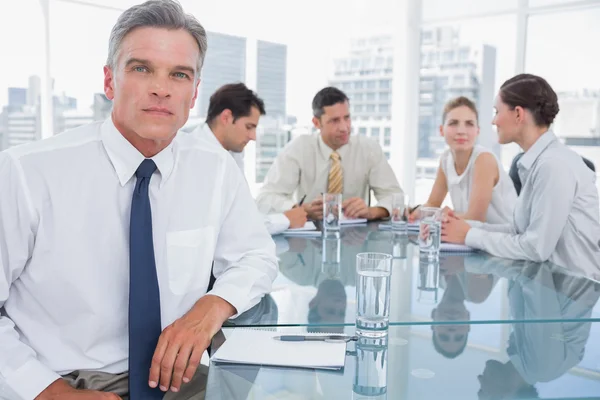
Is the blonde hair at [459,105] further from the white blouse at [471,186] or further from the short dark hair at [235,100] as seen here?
the short dark hair at [235,100]

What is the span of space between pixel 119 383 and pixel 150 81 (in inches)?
26.7

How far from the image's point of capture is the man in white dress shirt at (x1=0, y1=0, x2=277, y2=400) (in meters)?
1.15

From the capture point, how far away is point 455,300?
58.6 inches

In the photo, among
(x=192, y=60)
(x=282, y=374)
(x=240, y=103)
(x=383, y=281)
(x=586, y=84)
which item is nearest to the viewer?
(x=282, y=374)

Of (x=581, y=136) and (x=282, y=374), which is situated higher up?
(x=581, y=136)

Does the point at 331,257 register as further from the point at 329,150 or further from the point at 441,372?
the point at 329,150

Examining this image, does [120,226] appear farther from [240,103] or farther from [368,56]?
[368,56]

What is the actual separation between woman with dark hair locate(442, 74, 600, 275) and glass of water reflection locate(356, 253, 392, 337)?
1.01 meters

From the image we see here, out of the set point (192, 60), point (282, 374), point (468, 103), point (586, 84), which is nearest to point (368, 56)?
point (586, 84)

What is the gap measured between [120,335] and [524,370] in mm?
844

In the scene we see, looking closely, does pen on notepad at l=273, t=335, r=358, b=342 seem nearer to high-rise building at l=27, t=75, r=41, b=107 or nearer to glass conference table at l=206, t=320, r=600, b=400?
glass conference table at l=206, t=320, r=600, b=400

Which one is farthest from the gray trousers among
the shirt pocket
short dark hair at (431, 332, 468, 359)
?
short dark hair at (431, 332, 468, 359)

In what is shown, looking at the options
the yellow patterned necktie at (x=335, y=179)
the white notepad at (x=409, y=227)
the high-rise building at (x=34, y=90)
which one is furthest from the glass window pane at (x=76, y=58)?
the white notepad at (x=409, y=227)

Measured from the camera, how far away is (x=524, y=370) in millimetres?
1038
